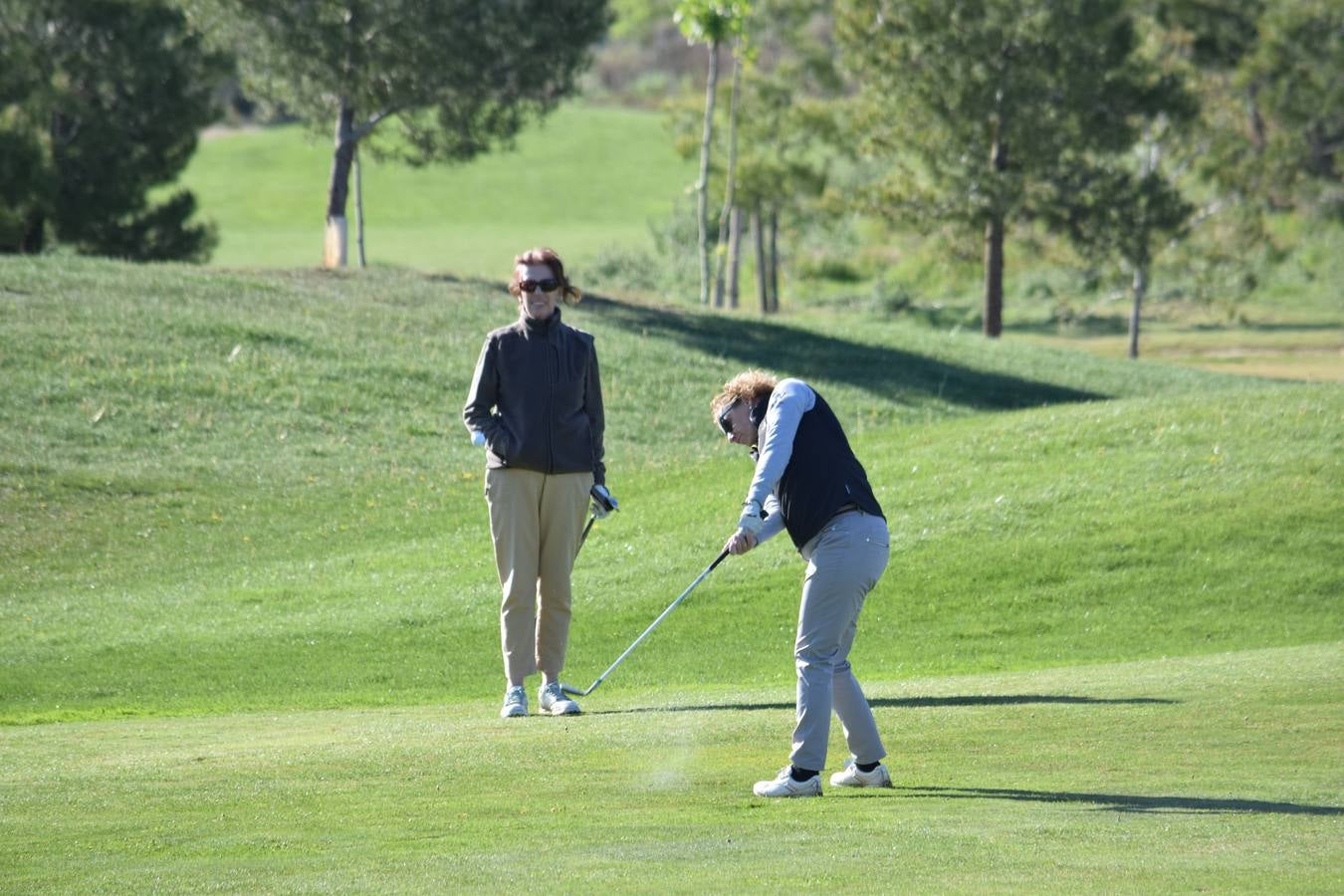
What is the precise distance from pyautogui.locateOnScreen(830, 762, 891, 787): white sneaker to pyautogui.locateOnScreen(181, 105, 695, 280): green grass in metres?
63.2

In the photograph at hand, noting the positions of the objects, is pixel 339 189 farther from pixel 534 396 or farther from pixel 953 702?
pixel 953 702

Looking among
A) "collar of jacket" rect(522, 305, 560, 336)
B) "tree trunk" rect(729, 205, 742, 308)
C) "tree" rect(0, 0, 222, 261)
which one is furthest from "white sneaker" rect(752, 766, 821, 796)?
"tree trunk" rect(729, 205, 742, 308)

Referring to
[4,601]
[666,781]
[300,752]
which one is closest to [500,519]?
[300,752]

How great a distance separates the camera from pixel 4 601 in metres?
16.4

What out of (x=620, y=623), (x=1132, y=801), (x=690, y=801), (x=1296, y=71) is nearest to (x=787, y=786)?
(x=690, y=801)

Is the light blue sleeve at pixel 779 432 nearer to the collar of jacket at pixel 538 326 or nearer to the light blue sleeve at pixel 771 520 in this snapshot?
the light blue sleeve at pixel 771 520

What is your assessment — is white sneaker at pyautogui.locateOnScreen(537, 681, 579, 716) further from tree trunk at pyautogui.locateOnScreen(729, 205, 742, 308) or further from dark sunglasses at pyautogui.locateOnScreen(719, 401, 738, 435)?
tree trunk at pyautogui.locateOnScreen(729, 205, 742, 308)

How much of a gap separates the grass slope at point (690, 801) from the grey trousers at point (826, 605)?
330mm

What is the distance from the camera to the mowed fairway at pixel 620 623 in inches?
269

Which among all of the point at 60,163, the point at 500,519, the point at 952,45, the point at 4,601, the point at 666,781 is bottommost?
the point at 4,601

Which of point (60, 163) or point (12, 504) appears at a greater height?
point (60, 163)

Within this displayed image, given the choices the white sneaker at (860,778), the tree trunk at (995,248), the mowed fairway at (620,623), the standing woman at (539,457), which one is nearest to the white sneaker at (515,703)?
the standing woman at (539,457)

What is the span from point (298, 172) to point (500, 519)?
101 metres

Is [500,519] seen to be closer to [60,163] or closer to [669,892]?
[669,892]
